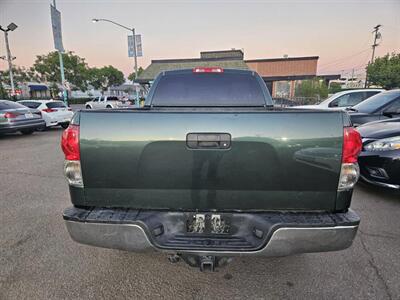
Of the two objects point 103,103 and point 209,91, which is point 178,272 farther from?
point 103,103

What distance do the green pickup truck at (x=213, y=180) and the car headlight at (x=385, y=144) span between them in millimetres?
2648

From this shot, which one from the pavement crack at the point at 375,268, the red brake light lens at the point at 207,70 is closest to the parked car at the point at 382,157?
the pavement crack at the point at 375,268

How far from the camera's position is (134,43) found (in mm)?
21000

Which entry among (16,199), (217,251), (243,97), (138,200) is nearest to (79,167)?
(138,200)

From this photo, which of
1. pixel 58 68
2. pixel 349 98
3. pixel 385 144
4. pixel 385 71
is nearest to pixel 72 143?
pixel 385 144

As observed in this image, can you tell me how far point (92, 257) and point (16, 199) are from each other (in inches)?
99.8

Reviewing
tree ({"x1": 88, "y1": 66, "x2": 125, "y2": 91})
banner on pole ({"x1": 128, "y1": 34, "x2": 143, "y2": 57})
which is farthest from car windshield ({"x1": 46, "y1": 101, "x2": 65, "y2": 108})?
tree ({"x1": 88, "y1": 66, "x2": 125, "y2": 91})

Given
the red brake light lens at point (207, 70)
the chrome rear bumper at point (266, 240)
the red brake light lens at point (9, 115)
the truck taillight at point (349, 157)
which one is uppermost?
the red brake light lens at point (207, 70)

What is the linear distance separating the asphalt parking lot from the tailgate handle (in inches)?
52.5

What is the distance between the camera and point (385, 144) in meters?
3.68

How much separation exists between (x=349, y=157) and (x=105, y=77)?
228 feet

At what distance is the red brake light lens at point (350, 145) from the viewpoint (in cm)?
162

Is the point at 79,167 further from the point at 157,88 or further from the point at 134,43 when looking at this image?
the point at 134,43

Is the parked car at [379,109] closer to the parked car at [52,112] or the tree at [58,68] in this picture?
the parked car at [52,112]
